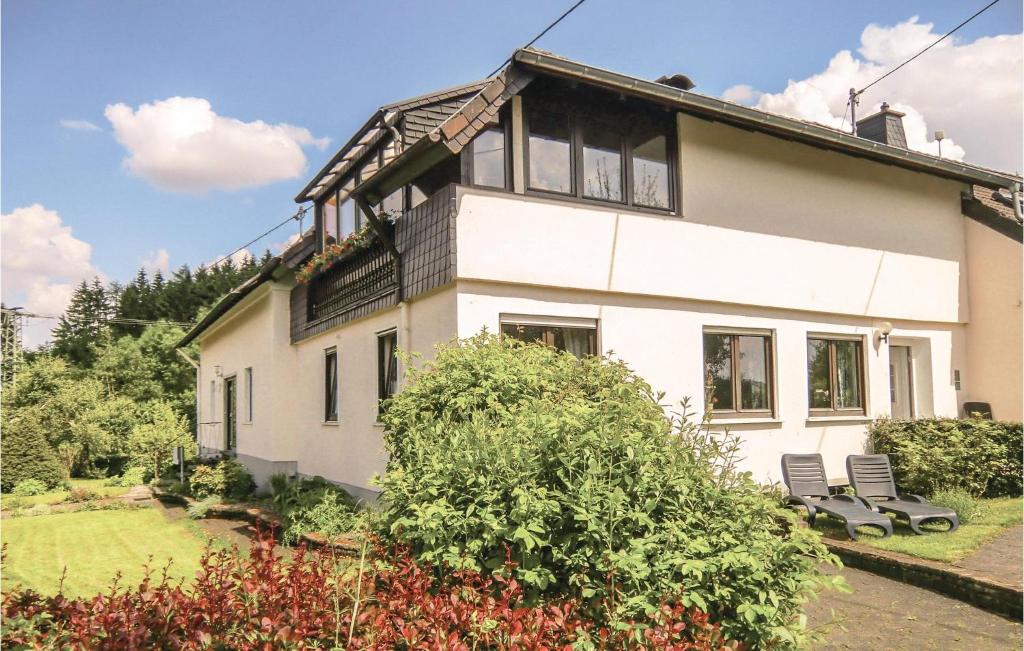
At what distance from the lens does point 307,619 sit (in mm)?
3332

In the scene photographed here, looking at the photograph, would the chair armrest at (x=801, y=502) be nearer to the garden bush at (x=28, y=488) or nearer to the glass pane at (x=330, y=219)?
the glass pane at (x=330, y=219)

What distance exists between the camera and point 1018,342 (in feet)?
46.1

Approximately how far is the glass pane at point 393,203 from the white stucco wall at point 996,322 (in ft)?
38.0

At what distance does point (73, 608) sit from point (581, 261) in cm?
773

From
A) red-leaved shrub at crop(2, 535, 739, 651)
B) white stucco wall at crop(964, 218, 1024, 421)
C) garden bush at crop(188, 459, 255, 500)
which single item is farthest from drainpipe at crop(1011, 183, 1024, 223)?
garden bush at crop(188, 459, 255, 500)

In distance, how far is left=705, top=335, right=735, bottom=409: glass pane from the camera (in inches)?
463

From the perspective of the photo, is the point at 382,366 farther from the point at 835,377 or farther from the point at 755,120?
the point at 835,377

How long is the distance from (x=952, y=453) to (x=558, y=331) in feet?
22.5

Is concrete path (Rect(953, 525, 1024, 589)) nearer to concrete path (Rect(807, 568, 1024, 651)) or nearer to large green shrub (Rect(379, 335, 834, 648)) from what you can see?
concrete path (Rect(807, 568, 1024, 651))

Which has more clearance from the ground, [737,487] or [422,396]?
[422,396]

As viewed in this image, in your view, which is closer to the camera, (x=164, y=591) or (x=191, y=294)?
(x=164, y=591)

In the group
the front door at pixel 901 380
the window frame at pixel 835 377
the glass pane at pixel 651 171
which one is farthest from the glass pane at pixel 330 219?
the front door at pixel 901 380

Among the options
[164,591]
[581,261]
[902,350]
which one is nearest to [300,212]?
[581,261]

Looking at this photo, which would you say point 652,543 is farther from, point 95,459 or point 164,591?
point 95,459
